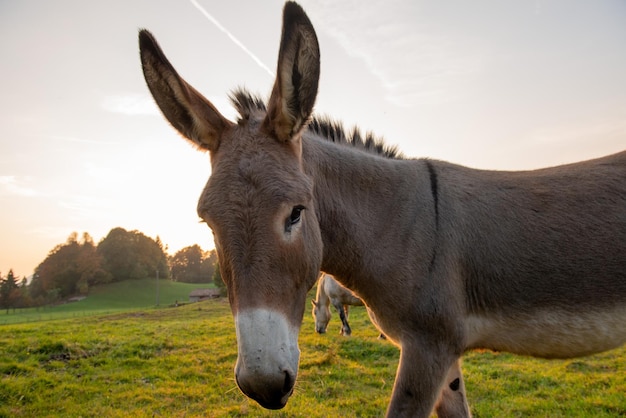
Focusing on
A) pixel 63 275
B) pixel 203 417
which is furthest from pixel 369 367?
pixel 63 275

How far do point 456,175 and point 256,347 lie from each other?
88.6 inches

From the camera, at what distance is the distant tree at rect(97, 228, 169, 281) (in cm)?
7019

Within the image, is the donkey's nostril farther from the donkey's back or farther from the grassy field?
the grassy field

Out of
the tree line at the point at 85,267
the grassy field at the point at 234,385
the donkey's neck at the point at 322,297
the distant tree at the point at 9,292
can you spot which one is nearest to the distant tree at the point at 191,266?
the tree line at the point at 85,267

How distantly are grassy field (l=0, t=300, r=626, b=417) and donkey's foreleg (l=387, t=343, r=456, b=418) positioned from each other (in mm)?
2487

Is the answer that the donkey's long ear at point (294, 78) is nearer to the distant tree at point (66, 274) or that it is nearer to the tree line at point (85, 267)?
the tree line at point (85, 267)

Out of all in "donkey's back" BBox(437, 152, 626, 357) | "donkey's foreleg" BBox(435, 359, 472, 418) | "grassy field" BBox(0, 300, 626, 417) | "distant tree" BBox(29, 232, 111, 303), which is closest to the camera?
"donkey's back" BBox(437, 152, 626, 357)

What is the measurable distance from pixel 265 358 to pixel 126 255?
7770cm

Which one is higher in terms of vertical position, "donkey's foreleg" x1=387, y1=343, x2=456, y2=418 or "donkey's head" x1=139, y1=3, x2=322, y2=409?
"donkey's head" x1=139, y1=3, x2=322, y2=409

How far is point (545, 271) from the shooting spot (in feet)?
8.91

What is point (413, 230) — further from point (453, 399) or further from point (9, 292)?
point (9, 292)

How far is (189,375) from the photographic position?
8289 millimetres

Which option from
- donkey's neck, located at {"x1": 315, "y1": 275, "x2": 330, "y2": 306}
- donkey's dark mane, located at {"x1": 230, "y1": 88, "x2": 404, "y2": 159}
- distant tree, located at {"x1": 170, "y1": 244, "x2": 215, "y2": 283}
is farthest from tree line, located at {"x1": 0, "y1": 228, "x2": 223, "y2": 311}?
donkey's dark mane, located at {"x1": 230, "y1": 88, "x2": 404, "y2": 159}

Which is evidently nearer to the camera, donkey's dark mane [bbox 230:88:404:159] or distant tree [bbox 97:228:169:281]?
donkey's dark mane [bbox 230:88:404:159]
